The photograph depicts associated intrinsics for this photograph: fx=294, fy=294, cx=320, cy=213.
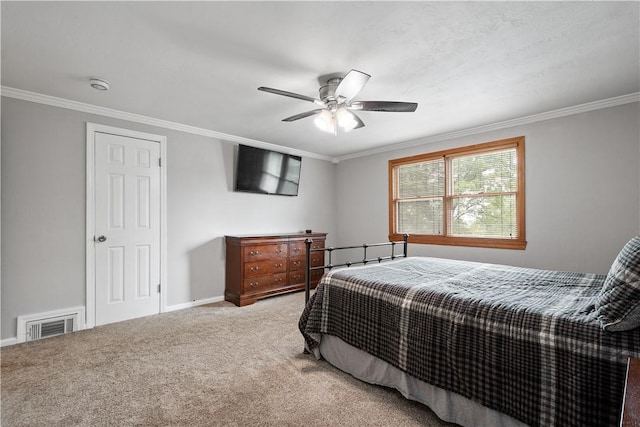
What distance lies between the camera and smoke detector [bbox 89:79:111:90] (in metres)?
2.58

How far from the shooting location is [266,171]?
4.70 metres

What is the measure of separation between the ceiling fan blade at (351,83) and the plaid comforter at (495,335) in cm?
144

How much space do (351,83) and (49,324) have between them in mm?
3705

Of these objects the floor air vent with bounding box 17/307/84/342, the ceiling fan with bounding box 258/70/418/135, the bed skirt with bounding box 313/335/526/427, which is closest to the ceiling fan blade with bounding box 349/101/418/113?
the ceiling fan with bounding box 258/70/418/135

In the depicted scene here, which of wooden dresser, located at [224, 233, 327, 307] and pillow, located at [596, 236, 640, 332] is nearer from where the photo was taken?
pillow, located at [596, 236, 640, 332]

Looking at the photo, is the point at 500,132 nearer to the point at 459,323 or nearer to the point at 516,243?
the point at 516,243

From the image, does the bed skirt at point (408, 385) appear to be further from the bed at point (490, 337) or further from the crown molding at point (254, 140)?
the crown molding at point (254, 140)

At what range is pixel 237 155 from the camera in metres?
4.44

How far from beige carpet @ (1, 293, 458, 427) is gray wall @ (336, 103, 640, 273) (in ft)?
8.81

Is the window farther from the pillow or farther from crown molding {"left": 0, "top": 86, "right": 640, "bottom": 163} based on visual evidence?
the pillow

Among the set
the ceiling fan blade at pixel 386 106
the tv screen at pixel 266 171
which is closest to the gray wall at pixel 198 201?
the tv screen at pixel 266 171

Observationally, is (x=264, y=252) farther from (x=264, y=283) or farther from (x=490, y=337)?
(x=490, y=337)

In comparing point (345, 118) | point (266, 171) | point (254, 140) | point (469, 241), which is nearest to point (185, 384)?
point (345, 118)

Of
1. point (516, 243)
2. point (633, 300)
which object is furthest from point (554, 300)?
point (516, 243)
